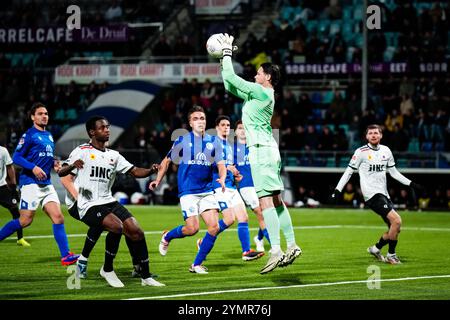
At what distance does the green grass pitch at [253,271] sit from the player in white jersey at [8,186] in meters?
0.34

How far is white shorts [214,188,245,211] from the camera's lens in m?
17.0


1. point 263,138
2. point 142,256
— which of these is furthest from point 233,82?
point 142,256

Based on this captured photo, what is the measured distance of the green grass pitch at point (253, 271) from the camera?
12812mm

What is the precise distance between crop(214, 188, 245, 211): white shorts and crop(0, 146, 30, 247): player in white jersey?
4.34 metres

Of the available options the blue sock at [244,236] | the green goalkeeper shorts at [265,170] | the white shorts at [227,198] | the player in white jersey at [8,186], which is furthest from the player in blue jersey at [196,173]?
the player in white jersey at [8,186]

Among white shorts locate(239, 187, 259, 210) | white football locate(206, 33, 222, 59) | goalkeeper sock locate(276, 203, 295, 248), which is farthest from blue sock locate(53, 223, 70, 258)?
white football locate(206, 33, 222, 59)

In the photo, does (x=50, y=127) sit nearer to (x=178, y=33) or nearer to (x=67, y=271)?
(x=178, y=33)

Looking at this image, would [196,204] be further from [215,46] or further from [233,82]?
[215,46]

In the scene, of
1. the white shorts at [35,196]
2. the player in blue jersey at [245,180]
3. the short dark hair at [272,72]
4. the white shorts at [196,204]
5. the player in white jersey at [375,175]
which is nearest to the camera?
the short dark hair at [272,72]

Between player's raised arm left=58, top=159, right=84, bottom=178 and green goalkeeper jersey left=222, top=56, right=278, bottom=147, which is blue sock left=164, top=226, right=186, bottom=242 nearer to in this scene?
green goalkeeper jersey left=222, top=56, right=278, bottom=147

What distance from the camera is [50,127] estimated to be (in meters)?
41.6

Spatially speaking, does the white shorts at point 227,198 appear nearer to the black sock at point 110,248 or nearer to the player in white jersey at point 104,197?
the player in white jersey at point 104,197

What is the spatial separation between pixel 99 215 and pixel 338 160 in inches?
860
